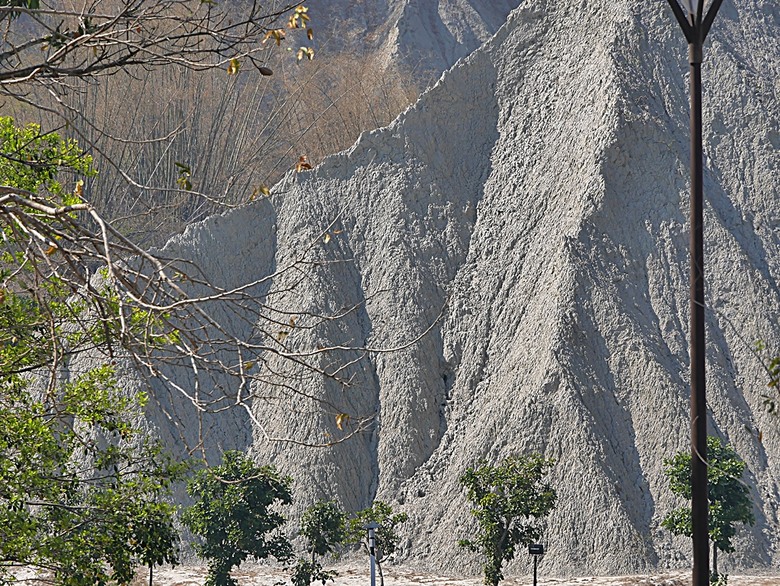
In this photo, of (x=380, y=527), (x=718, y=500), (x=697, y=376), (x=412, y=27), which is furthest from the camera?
(x=412, y=27)

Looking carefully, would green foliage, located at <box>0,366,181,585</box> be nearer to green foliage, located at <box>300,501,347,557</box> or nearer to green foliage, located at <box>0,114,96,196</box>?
green foliage, located at <box>0,114,96,196</box>

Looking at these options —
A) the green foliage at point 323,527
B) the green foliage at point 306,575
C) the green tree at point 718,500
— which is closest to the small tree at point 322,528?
the green foliage at point 323,527

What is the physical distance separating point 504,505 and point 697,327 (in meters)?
15.3

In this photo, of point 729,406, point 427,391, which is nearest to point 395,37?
point 427,391

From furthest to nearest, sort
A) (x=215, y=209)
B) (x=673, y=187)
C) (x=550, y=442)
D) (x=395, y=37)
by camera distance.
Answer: (x=395, y=37) → (x=215, y=209) → (x=673, y=187) → (x=550, y=442)

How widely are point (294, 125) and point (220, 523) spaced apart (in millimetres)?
29459

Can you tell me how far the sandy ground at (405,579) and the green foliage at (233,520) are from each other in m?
1.79

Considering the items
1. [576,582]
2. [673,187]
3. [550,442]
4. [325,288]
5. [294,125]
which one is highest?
[294,125]

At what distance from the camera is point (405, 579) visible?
25.5 m

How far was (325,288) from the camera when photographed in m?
31.7

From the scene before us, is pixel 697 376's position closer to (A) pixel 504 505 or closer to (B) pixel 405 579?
(A) pixel 504 505

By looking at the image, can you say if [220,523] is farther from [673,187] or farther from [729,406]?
[673,187]

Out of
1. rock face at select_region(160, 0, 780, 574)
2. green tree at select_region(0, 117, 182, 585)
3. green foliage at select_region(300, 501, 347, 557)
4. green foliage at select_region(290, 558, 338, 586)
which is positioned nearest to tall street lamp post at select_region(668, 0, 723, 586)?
green tree at select_region(0, 117, 182, 585)

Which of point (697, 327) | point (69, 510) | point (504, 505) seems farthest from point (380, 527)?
point (697, 327)
